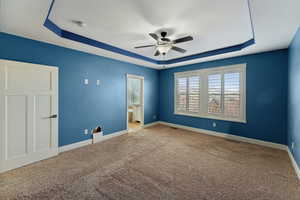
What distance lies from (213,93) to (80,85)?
426 cm

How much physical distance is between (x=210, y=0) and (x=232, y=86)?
125 inches

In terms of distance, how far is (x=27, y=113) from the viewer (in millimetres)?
2680

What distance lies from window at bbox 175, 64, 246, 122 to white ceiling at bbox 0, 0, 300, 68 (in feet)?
3.92

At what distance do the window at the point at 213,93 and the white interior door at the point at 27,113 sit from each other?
170 inches

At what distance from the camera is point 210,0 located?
187cm

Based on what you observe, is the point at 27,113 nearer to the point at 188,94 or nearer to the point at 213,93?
the point at 188,94

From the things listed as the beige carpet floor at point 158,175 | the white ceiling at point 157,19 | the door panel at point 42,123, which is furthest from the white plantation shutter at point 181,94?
the door panel at point 42,123

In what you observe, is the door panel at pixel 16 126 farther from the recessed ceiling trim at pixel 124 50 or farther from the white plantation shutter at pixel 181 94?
the white plantation shutter at pixel 181 94

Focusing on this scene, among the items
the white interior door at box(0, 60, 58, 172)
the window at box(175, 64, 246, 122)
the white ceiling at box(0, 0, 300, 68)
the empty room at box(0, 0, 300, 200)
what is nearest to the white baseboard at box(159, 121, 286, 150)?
the empty room at box(0, 0, 300, 200)

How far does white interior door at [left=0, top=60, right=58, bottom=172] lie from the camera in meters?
2.44

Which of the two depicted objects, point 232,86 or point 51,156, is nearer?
point 51,156

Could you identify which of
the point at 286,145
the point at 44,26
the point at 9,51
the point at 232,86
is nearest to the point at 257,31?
the point at 232,86

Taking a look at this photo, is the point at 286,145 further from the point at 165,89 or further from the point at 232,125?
the point at 165,89

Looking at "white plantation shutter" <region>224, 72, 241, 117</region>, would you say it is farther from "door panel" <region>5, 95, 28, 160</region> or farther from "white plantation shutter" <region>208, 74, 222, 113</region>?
"door panel" <region>5, 95, 28, 160</region>
